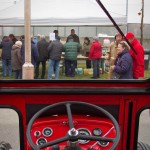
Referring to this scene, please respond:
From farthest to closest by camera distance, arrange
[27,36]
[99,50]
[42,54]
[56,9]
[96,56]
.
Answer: [42,54] → [99,50] → [96,56] → [56,9] → [27,36]

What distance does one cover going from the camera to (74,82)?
234 centimetres

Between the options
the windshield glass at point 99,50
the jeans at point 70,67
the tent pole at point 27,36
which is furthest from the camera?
the jeans at point 70,67

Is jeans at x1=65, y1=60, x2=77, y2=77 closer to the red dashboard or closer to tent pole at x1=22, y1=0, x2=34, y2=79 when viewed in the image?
Answer: tent pole at x1=22, y1=0, x2=34, y2=79

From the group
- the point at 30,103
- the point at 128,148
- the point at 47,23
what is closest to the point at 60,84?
the point at 30,103

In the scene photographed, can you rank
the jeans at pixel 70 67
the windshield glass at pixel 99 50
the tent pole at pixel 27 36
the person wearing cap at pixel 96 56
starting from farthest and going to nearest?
the person wearing cap at pixel 96 56, the jeans at pixel 70 67, the tent pole at pixel 27 36, the windshield glass at pixel 99 50

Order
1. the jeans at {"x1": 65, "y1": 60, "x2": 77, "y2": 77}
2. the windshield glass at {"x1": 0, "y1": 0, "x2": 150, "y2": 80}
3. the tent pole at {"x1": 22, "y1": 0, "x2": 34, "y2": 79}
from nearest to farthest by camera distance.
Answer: the windshield glass at {"x1": 0, "y1": 0, "x2": 150, "y2": 80} < the tent pole at {"x1": 22, "y1": 0, "x2": 34, "y2": 79} < the jeans at {"x1": 65, "y1": 60, "x2": 77, "y2": 77}

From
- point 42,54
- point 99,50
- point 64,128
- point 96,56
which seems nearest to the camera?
point 64,128

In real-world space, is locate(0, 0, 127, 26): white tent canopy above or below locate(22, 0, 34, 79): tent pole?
above

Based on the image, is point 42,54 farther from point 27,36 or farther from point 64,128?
point 64,128

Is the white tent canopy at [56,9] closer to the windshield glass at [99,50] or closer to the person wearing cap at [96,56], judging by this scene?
the windshield glass at [99,50]

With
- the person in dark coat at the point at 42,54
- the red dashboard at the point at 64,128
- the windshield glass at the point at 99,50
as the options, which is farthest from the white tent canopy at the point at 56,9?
the red dashboard at the point at 64,128

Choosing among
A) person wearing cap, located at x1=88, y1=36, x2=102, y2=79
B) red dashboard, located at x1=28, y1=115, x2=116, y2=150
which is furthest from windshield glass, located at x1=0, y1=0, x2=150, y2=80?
red dashboard, located at x1=28, y1=115, x2=116, y2=150

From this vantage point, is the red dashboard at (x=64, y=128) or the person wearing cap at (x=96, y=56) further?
the person wearing cap at (x=96, y=56)

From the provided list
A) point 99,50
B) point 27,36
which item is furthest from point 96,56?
point 27,36
